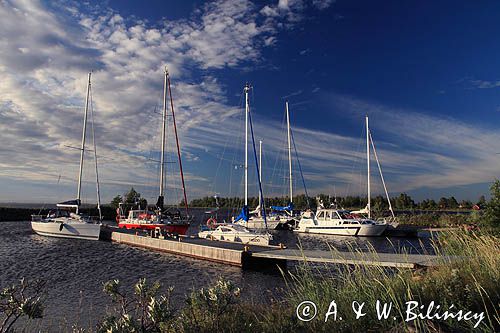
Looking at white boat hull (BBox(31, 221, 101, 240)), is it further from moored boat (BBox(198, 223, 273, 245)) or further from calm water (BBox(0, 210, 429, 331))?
moored boat (BBox(198, 223, 273, 245))

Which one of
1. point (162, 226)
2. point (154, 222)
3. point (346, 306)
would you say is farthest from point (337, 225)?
point (346, 306)

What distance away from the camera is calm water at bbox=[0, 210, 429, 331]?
13711mm

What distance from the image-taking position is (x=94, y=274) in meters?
20.6

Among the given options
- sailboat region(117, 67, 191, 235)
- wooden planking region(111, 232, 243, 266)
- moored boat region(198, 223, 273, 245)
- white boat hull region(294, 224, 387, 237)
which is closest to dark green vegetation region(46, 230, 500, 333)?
wooden planking region(111, 232, 243, 266)

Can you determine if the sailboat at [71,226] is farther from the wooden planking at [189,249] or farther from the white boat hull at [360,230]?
the white boat hull at [360,230]

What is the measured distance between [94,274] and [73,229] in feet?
64.2

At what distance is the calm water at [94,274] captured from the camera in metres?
13.7

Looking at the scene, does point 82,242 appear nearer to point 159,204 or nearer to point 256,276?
point 159,204

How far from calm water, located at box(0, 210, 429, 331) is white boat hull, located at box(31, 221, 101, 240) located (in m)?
4.65

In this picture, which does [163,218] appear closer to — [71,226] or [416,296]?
[71,226]

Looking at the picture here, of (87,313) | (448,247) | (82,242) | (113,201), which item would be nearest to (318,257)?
(448,247)

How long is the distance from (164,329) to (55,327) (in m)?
7.97

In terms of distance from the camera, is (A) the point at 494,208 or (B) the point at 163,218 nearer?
(A) the point at 494,208

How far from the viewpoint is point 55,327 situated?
11.3 m
